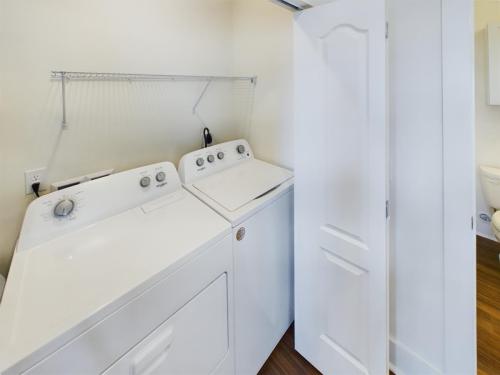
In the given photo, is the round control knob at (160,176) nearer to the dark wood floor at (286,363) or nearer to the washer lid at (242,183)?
the washer lid at (242,183)

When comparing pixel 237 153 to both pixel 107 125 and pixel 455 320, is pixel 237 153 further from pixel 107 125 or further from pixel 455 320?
pixel 455 320

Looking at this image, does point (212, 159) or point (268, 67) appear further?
point (268, 67)

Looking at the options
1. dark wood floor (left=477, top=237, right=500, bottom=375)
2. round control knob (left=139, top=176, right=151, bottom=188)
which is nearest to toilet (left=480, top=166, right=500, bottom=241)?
dark wood floor (left=477, top=237, right=500, bottom=375)

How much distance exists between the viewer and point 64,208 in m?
1.11

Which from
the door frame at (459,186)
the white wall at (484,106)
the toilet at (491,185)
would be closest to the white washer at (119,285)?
the door frame at (459,186)

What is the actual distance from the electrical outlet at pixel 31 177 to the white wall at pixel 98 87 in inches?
0.9

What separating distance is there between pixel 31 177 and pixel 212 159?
0.94 metres

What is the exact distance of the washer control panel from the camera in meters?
1.05

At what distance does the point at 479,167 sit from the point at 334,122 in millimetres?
2081

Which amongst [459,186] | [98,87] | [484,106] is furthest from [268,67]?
[484,106]

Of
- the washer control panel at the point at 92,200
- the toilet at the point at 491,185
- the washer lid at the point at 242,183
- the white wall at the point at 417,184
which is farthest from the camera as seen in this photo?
the toilet at the point at 491,185

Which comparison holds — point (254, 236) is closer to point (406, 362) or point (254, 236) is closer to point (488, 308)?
point (406, 362)

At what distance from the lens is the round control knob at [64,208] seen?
3.61 feet

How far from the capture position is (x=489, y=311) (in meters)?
1.87
